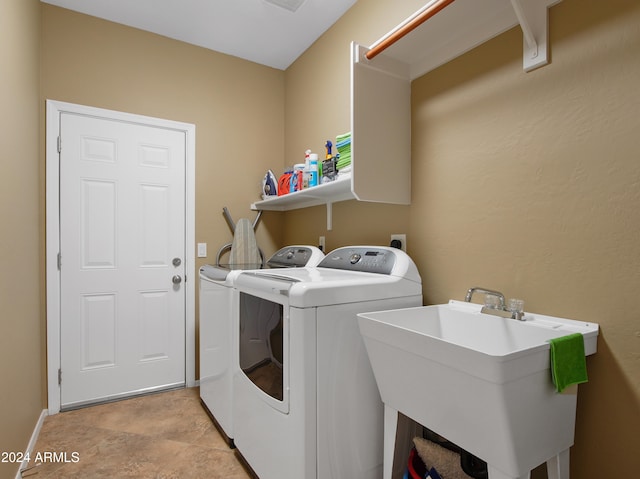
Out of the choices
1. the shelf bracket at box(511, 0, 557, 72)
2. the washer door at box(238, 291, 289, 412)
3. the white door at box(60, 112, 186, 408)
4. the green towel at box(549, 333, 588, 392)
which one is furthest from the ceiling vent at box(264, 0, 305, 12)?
the green towel at box(549, 333, 588, 392)

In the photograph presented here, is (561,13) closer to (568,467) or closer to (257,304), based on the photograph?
(568,467)

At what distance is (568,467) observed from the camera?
1052 mm

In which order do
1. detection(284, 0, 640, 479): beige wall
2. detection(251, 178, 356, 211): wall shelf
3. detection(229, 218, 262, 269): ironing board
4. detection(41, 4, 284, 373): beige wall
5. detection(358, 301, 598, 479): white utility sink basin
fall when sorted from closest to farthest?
1. detection(358, 301, 598, 479): white utility sink basin
2. detection(284, 0, 640, 479): beige wall
3. detection(251, 178, 356, 211): wall shelf
4. detection(41, 4, 284, 373): beige wall
5. detection(229, 218, 262, 269): ironing board

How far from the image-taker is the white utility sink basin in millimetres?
844

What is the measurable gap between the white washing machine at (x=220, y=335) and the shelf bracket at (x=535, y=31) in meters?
1.46

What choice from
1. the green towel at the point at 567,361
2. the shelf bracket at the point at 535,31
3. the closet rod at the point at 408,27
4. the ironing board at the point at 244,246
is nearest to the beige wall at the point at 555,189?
the shelf bracket at the point at 535,31

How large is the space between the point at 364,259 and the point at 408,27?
3.39 ft

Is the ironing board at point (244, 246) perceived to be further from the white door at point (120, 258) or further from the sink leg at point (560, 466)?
the sink leg at point (560, 466)

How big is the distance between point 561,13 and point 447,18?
0.41 metres

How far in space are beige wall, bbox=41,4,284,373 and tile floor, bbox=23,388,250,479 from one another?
113 cm

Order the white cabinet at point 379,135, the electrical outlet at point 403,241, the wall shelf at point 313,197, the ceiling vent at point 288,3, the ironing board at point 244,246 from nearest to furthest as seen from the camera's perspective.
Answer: the white cabinet at point 379,135 < the electrical outlet at point 403,241 < the wall shelf at point 313,197 < the ceiling vent at point 288,3 < the ironing board at point 244,246

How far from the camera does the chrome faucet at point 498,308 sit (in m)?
1.20

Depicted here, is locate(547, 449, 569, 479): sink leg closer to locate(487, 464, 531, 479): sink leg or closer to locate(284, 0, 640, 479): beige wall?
locate(284, 0, 640, 479): beige wall

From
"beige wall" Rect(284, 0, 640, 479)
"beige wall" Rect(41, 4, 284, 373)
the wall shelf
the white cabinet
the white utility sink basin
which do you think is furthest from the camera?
"beige wall" Rect(41, 4, 284, 373)
